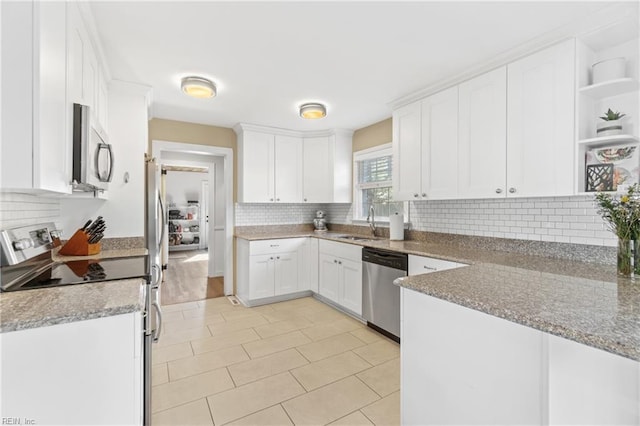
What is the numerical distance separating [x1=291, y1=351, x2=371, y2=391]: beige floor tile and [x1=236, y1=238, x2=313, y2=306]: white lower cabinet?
157 cm

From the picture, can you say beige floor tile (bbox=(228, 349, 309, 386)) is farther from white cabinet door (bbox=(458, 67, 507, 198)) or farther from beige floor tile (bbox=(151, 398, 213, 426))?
white cabinet door (bbox=(458, 67, 507, 198))

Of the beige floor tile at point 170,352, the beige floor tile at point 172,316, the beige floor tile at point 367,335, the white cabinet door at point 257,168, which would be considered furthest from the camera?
the white cabinet door at point 257,168

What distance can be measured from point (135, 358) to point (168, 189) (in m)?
8.47

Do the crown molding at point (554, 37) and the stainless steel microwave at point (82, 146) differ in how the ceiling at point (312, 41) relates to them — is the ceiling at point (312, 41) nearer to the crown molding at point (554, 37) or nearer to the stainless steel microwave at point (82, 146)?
the crown molding at point (554, 37)

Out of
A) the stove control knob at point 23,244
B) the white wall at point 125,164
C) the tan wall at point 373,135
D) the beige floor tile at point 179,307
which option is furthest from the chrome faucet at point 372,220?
the stove control knob at point 23,244

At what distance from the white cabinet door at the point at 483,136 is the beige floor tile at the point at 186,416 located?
2493 mm

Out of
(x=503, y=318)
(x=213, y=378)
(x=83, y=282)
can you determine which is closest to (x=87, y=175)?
(x=83, y=282)

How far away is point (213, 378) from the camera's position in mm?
2225

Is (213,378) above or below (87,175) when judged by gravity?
below

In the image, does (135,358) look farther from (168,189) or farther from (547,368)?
(168,189)

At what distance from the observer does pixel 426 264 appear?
8.13 feet

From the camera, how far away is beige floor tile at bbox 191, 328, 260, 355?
269cm

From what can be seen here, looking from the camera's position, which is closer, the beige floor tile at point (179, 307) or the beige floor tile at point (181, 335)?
the beige floor tile at point (181, 335)

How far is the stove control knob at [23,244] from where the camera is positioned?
1.46 m
